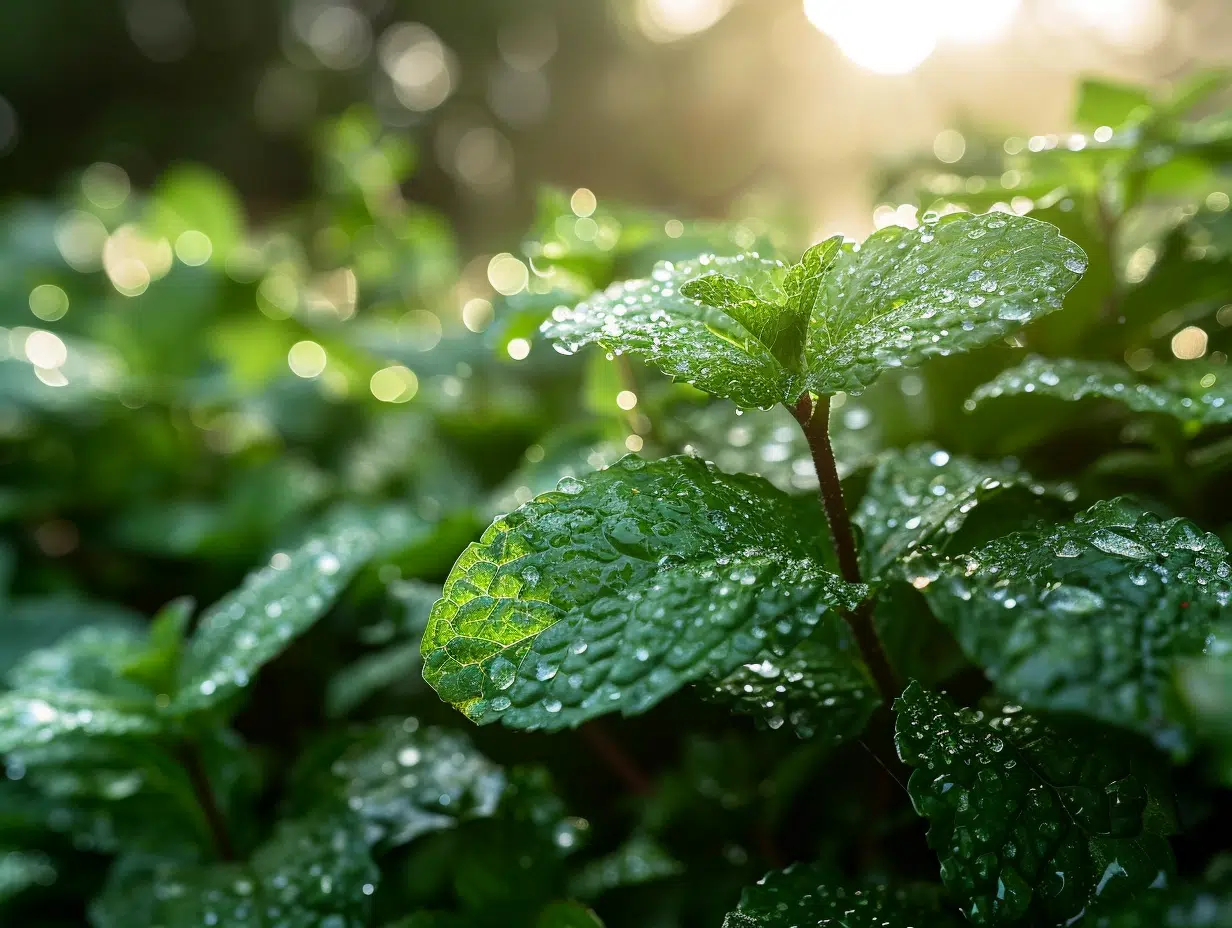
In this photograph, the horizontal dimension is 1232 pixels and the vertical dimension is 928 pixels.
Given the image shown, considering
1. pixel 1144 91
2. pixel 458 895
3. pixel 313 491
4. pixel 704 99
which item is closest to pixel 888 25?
pixel 704 99

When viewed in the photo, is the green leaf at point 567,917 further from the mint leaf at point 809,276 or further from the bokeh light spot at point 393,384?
the bokeh light spot at point 393,384

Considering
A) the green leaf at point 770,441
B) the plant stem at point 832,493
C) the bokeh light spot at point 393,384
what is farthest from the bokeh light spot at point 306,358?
the plant stem at point 832,493

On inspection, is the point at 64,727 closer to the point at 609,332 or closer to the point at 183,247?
the point at 609,332

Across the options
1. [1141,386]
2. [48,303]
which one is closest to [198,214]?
[48,303]

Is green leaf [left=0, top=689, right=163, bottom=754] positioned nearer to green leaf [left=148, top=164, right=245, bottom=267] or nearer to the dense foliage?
the dense foliage

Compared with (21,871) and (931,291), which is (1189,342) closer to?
(931,291)

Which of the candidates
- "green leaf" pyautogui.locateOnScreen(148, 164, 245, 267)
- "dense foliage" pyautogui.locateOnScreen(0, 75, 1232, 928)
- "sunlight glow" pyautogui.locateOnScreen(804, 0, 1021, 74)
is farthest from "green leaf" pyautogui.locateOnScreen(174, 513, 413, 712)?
"sunlight glow" pyautogui.locateOnScreen(804, 0, 1021, 74)

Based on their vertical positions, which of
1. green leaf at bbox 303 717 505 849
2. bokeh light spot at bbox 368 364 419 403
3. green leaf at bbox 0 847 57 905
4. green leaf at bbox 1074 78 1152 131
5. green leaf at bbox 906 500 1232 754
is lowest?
green leaf at bbox 906 500 1232 754
